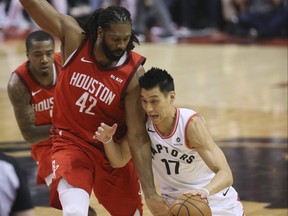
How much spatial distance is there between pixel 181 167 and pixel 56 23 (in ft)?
4.01

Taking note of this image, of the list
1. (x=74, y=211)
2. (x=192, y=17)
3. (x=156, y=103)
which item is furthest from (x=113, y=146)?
(x=192, y=17)

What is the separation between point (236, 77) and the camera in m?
13.8

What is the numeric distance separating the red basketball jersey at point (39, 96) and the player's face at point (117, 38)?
1.36m

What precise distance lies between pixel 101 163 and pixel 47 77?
1274 mm

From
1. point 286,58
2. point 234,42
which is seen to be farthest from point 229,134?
point 234,42

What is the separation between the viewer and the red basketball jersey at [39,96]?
6.42 m

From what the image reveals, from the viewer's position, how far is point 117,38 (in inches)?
202

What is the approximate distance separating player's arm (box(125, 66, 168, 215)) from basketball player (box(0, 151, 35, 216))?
202cm

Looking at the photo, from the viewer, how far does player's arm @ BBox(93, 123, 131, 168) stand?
16.7 feet

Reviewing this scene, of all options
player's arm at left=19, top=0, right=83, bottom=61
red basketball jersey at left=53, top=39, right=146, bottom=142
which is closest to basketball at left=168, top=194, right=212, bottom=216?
red basketball jersey at left=53, top=39, right=146, bottom=142

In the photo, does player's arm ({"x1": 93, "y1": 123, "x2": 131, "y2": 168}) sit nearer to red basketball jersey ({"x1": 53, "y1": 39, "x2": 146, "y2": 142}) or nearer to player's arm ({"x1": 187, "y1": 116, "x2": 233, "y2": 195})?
red basketball jersey ({"x1": 53, "y1": 39, "x2": 146, "y2": 142})

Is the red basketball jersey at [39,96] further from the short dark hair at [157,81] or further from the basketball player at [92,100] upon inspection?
the short dark hair at [157,81]

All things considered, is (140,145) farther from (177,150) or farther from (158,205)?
(158,205)

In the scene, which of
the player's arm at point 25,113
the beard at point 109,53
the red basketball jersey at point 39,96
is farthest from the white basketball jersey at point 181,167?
the red basketball jersey at point 39,96
